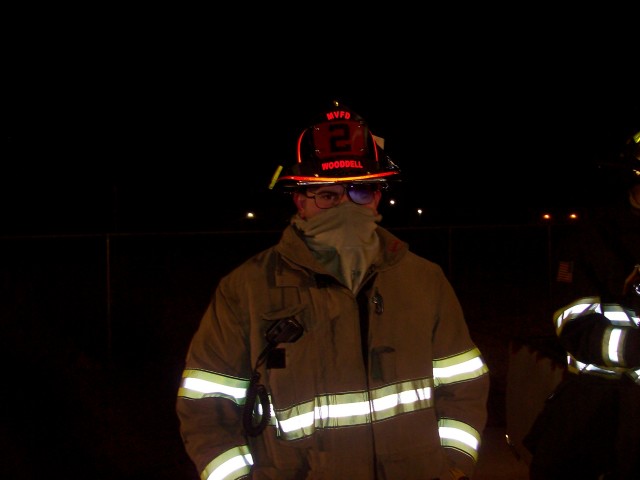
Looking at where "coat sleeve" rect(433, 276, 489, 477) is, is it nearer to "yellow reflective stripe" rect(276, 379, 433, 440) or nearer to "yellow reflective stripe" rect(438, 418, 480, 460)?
"yellow reflective stripe" rect(438, 418, 480, 460)

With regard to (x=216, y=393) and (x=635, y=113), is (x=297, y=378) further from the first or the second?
(x=635, y=113)

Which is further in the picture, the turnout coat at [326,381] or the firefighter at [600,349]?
the firefighter at [600,349]

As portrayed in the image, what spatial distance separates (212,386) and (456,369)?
807 millimetres

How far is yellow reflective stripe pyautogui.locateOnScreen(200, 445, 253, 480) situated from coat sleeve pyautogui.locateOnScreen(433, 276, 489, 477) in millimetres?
654

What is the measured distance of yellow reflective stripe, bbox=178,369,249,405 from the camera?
6.44 ft

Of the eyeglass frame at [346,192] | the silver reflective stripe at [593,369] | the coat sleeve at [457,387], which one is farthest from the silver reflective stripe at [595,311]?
the eyeglass frame at [346,192]

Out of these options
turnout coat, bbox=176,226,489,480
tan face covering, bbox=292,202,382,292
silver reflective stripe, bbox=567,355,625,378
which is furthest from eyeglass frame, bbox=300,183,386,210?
silver reflective stripe, bbox=567,355,625,378

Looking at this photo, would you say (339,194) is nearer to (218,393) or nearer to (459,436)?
(218,393)

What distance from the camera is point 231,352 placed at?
2008 millimetres

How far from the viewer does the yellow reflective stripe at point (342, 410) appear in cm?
189

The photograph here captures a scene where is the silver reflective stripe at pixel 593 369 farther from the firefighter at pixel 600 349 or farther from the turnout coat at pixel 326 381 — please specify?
the turnout coat at pixel 326 381

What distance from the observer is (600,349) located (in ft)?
8.57

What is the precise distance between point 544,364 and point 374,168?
210 centimetres

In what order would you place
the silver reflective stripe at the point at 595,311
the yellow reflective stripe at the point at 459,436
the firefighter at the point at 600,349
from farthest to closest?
Answer: 1. the silver reflective stripe at the point at 595,311
2. the firefighter at the point at 600,349
3. the yellow reflective stripe at the point at 459,436
